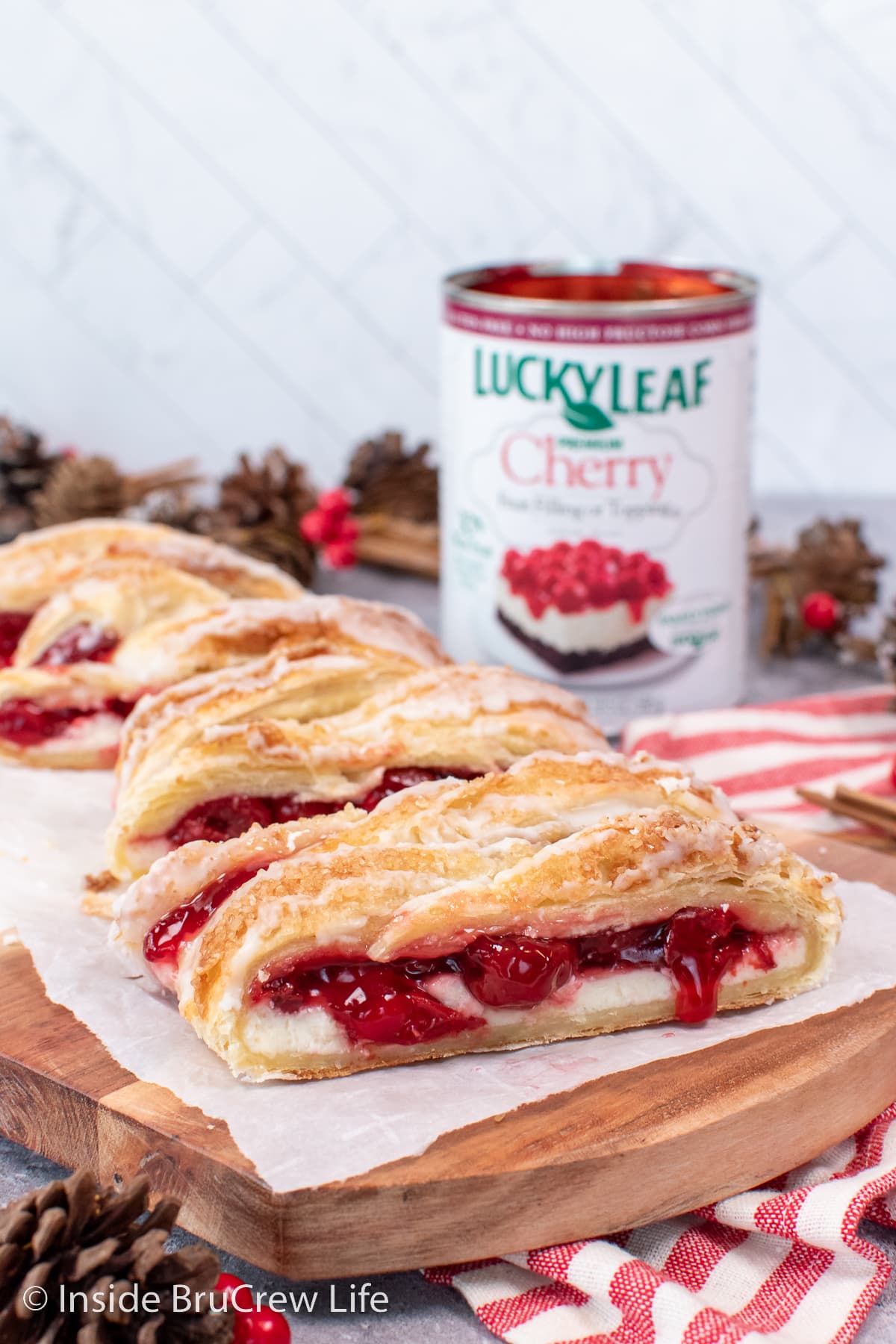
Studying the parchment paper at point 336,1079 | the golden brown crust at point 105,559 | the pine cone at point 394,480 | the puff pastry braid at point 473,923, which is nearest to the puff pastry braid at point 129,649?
the golden brown crust at point 105,559

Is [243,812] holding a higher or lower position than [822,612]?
higher

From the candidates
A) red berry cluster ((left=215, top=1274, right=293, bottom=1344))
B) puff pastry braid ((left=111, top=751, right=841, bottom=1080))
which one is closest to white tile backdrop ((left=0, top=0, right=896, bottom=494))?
puff pastry braid ((left=111, top=751, right=841, bottom=1080))

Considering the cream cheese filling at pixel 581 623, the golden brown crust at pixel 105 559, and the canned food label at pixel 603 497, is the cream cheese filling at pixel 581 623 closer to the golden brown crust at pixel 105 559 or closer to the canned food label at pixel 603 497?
the canned food label at pixel 603 497

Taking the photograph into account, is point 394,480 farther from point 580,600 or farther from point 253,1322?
point 253,1322

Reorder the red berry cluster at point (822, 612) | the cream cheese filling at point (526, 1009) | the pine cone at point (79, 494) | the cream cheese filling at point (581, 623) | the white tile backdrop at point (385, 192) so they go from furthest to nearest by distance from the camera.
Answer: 1. the white tile backdrop at point (385, 192)
2. the pine cone at point (79, 494)
3. the red berry cluster at point (822, 612)
4. the cream cheese filling at point (581, 623)
5. the cream cheese filling at point (526, 1009)

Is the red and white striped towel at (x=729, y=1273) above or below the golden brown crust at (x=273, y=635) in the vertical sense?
below

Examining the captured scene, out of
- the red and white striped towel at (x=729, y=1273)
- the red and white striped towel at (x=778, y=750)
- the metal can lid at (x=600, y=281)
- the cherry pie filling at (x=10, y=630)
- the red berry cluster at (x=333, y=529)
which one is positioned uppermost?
the metal can lid at (x=600, y=281)

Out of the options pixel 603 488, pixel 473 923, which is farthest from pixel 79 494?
pixel 473 923
